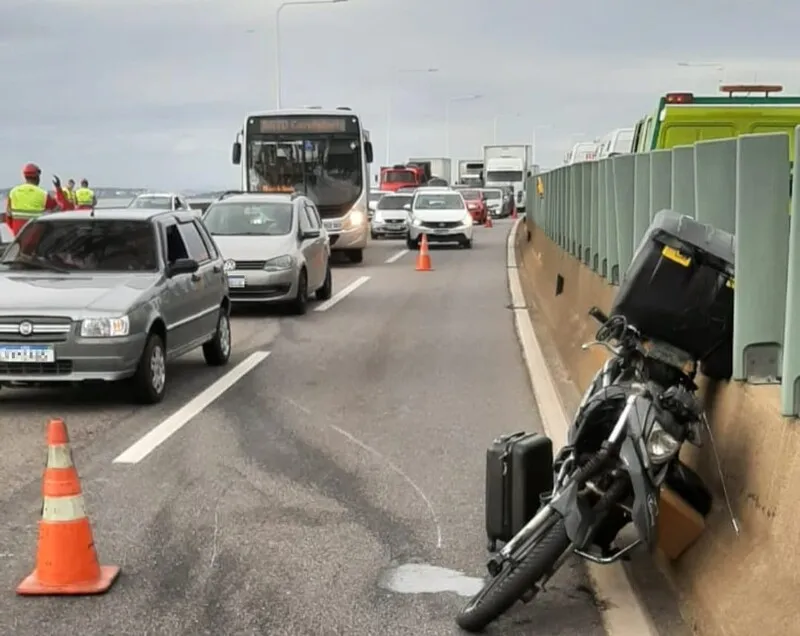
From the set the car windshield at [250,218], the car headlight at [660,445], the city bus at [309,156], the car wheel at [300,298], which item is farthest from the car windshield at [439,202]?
the car headlight at [660,445]

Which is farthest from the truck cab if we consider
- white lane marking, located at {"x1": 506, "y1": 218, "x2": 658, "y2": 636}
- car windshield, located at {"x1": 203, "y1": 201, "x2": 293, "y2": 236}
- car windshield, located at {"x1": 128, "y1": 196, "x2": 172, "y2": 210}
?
car windshield, located at {"x1": 128, "y1": 196, "x2": 172, "y2": 210}

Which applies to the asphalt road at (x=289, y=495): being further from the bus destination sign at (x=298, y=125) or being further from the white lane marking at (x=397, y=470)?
the bus destination sign at (x=298, y=125)

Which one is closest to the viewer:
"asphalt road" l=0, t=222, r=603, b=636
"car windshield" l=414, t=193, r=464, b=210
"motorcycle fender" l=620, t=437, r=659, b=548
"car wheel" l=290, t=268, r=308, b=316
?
"motorcycle fender" l=620, t=437, r=659, b=548

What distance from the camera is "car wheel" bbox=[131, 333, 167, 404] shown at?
1074 centimetres

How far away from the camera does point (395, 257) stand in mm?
35250

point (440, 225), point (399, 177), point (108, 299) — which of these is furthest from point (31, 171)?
point (399, 177)

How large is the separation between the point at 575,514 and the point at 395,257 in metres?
30.2

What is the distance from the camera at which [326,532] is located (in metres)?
6.90

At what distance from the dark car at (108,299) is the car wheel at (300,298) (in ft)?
18.0

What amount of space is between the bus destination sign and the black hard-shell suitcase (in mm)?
24871

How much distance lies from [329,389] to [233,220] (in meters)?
9.04

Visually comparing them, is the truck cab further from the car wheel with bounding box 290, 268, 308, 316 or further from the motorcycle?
the motorcycle

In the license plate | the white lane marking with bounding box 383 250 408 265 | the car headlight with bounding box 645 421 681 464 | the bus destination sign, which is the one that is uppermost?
the bus destination sign

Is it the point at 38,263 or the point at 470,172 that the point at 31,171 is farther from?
the point at 470,172
